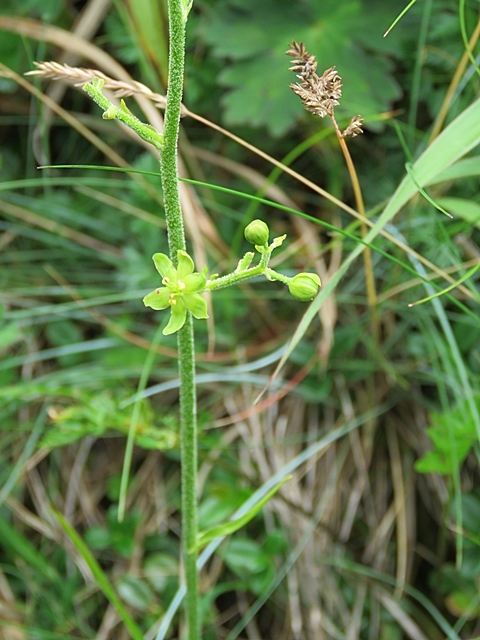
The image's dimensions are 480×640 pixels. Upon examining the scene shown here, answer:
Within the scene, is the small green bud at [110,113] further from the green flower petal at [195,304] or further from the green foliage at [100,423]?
the green foliage at [100,423]

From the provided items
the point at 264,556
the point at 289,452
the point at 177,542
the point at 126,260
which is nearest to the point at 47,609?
the point at 177,542

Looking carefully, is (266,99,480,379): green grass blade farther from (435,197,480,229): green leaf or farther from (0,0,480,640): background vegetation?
(0,0,480,640): background vegetation

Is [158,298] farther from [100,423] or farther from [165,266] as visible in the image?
[100,423]

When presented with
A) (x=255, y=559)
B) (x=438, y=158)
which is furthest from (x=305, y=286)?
(x=255, y=559)

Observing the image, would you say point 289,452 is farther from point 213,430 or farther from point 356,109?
point 356,109

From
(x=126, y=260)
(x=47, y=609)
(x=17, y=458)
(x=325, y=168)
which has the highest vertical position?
(x=325, y=168)

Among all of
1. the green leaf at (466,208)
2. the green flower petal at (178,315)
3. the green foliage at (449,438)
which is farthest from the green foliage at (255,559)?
the green flower petal at (178,315)

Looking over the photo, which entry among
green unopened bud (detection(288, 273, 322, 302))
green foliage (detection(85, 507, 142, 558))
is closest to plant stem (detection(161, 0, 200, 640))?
green unopened bud (detection(288, 273, 322, 302))
